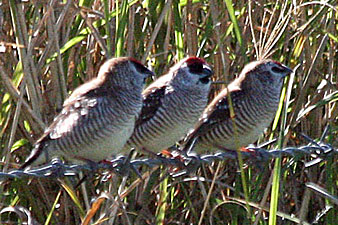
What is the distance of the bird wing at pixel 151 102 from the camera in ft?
11.2

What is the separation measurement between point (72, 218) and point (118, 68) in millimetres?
983

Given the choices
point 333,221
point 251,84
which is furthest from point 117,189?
point 333,221

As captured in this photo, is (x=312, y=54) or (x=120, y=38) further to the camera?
(x=312, y=54)

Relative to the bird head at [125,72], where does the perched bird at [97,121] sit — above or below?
below

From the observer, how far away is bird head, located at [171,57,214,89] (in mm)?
3373

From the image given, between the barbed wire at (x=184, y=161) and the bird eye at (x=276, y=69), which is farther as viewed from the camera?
the bird eye at (x=276, y=69)

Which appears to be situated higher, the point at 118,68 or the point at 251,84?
the point at 118,68

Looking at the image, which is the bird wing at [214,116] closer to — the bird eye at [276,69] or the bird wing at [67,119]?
the bird eye at [276,69]

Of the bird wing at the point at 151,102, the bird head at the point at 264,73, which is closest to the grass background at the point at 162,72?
the bird head at the point at 264,73

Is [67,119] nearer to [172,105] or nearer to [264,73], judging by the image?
[172,105]

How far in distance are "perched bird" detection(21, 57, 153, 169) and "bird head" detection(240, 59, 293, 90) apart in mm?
620

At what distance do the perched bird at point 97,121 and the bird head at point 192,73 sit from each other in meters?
0.24

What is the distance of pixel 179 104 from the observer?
3.40m

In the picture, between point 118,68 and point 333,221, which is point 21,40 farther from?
point 333,221
